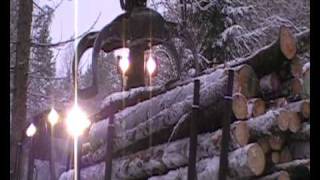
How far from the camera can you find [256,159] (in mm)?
2828

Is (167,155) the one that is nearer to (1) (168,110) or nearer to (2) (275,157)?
(1) (168,110)

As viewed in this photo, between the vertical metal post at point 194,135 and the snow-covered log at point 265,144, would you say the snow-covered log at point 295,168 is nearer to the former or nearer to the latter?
the snow-covered log at point 265,144

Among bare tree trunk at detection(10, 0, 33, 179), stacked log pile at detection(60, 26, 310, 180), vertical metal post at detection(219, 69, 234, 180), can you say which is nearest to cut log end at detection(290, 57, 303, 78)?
stacked log pile at detection(60, 26, 310, 180)

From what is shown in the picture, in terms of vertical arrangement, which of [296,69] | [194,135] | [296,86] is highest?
[296,69]

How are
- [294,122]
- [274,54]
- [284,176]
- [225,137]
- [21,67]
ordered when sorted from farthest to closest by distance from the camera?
[21,67], [274,54], [294,122], [284,176], [225,137]

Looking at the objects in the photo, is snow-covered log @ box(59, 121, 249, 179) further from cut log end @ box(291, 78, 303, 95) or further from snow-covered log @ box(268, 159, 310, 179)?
cut log end @ box(291, 78, 303, 95)

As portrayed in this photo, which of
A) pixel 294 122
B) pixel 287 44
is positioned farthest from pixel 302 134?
pixel 287 44

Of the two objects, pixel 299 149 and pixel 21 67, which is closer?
pixel 299 149

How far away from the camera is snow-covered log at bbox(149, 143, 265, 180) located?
2.77m

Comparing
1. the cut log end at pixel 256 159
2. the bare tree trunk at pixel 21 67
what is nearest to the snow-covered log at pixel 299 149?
the cut log end at pixel 256 159

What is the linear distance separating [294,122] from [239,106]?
0.34 m

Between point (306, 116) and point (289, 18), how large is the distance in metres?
7.42

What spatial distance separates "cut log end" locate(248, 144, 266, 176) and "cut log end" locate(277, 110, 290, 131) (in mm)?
186
